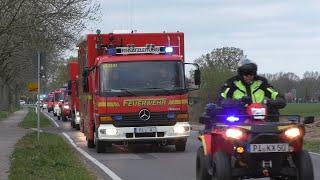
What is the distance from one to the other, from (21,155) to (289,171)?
10.5 meters

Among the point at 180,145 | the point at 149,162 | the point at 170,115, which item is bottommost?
the point at 149,162

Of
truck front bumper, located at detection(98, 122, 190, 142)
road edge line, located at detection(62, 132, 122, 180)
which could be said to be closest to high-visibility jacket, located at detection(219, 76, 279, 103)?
road edge line, located at detection(62, 132, 122, 180)

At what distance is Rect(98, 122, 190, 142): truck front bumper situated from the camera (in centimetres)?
1812

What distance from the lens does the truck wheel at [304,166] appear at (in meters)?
8.14

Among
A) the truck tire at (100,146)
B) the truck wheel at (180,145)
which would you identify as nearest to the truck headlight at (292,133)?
the truck wheel at (180,145)

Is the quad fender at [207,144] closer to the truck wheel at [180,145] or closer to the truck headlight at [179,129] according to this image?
the truck headlight at [179,129]

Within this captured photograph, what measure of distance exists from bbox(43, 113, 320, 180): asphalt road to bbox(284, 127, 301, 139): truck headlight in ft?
13.8

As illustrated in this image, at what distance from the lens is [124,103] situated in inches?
712

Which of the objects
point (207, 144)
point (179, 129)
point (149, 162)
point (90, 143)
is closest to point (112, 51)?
point (179, 129)

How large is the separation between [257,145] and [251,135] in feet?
0.47

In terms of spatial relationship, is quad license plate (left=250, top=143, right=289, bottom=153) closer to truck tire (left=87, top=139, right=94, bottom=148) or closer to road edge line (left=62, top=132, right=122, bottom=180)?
road edge line (left=62, top=132, right=122, bottom=180)

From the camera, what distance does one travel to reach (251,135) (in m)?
8.16

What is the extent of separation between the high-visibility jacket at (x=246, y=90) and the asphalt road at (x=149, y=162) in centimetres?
384

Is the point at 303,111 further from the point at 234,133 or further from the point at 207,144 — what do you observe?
the point at 234,133
